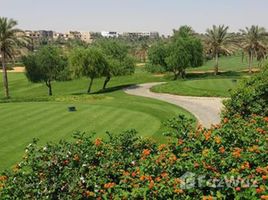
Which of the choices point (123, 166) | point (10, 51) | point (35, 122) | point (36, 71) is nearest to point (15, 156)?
point (35, 122)

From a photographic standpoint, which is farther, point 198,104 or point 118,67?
point 118,67

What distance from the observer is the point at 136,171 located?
10109mm

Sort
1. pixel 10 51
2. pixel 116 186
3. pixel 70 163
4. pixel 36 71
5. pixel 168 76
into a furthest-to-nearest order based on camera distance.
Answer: pixel 168 76 → pixel 36 71 → pixel 10 51 → pixel 70 163 → pixel 116 186

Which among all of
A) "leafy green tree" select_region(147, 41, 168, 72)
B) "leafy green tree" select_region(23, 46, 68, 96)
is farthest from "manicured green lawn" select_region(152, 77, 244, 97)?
"leafy green tree" select_region(23, 46, 68, 96)

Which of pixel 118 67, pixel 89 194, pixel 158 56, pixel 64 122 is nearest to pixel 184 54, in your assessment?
pixel 158 56

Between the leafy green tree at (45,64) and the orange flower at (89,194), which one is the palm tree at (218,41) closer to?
the leafy green tree at (45,64)

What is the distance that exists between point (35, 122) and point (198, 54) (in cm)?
4418

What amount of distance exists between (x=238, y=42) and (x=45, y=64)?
39943mm

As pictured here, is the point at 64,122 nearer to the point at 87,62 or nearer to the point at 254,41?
the point at 87,62

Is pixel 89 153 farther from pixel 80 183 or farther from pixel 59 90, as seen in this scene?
pixel 59 90

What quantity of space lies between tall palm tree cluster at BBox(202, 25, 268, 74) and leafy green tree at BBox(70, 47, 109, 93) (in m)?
29.1

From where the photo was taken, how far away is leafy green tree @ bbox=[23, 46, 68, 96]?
61.8m

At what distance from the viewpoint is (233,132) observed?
12.7 meters

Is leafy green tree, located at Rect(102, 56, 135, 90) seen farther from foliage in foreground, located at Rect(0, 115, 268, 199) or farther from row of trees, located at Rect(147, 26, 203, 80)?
foliage in foreground, located at Rect(0, 115, 268, 199)
